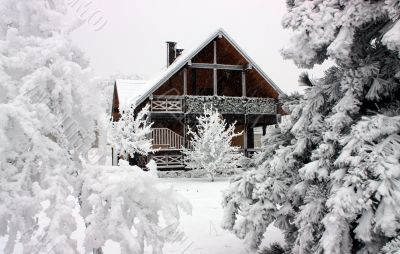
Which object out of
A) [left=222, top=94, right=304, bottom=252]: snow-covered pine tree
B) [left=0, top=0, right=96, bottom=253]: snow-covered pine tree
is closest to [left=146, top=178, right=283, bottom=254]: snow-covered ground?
[left=222, top=94, right=304, bottom=252]: snow-covered pine tree

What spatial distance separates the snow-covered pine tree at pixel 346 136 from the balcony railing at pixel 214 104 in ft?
52.6

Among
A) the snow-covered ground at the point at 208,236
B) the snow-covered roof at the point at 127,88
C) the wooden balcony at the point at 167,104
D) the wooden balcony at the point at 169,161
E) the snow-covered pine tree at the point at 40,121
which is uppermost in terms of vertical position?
the snow-covered roof at the point at 127,88

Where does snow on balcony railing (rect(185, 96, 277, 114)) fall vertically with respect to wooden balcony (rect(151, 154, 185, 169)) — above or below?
above

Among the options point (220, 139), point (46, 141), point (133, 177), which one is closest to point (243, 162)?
point (133, 177)

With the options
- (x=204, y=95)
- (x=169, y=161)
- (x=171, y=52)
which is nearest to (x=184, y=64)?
(x=204, y=95)

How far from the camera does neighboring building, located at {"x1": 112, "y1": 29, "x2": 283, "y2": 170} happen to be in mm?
21000

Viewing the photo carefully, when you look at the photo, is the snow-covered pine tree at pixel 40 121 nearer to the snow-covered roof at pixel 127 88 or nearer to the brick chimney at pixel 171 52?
the snow-covered roof at pixel 127 88

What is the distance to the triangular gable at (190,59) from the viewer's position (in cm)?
2012

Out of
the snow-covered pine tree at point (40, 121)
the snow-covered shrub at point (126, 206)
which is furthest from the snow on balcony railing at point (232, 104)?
the snow-covered shrub at point (126, 206)

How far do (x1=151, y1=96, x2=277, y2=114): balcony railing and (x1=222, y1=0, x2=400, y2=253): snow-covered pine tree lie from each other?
52.6ft

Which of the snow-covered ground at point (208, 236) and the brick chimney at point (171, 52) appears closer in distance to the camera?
the snow-covered ground at point (208, 236)

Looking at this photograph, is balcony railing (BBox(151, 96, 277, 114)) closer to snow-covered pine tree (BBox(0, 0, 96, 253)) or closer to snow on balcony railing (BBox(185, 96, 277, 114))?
snow on balcony railing (BBox(185, 96, 277, 114))

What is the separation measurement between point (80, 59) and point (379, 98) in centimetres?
307

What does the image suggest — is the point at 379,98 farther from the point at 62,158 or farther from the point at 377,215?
the point at 62,158
